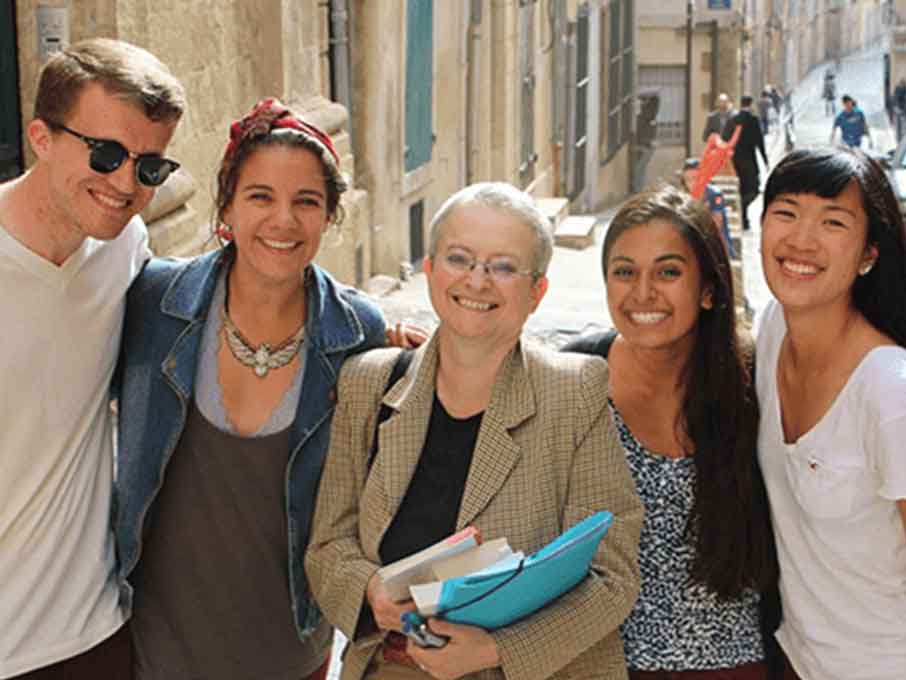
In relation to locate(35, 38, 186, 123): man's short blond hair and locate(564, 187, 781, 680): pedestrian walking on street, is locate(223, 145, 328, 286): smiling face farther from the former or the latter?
locate(564, 187, 781, 680): pedestrian walking on street

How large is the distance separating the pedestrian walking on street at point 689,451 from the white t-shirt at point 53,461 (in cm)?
105

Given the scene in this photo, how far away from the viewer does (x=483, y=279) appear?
9.59 ft

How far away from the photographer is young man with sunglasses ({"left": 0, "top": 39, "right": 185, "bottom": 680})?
296 cm

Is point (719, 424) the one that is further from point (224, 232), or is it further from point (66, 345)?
point (66, 345)

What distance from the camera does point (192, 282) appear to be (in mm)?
3250

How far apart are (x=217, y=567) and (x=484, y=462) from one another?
64 cm

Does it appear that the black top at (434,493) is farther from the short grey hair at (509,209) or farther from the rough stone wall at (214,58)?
the rough stone wall at (214,58)

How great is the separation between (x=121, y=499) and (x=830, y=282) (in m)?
1.49

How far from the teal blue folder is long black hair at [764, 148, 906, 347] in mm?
748

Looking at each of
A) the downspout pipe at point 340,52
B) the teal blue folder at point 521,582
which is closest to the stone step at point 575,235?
the downspout pipe at point 340,52

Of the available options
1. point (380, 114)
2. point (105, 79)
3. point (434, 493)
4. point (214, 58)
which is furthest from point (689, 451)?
point (380, 114)

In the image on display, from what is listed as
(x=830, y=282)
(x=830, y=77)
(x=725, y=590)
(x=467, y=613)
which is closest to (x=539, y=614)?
(x=467, y=613)

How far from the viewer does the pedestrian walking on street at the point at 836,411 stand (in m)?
2.95

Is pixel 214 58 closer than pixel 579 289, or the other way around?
pixel 214 58
